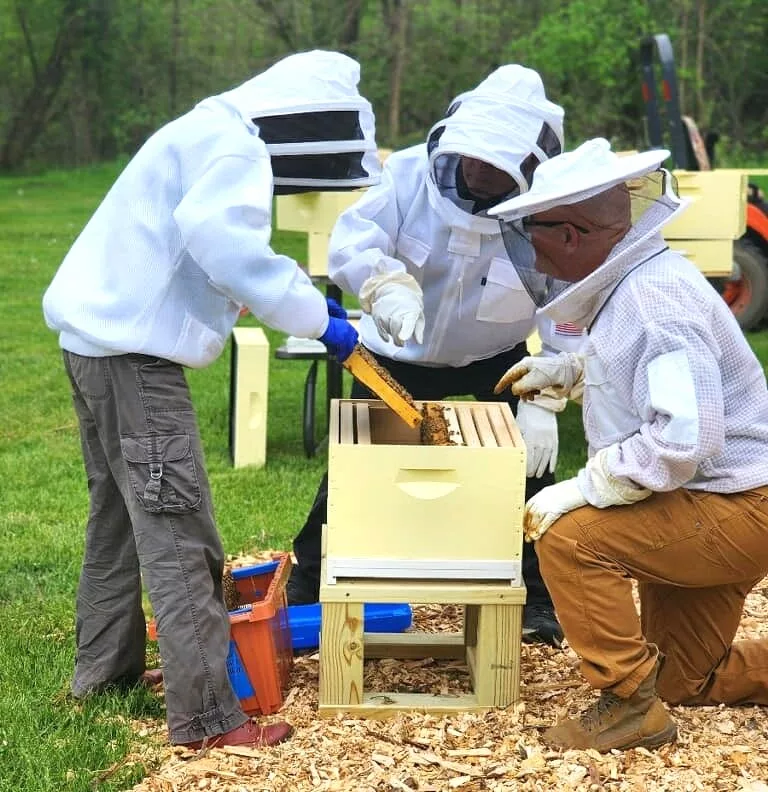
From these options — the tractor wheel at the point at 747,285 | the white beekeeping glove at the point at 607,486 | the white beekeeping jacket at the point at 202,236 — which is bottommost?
the tractor wheel at the point at 747,285

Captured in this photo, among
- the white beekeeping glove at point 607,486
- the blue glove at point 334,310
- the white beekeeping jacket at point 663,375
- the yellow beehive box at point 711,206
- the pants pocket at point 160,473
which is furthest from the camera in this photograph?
the yellow beehive box at point 711,206

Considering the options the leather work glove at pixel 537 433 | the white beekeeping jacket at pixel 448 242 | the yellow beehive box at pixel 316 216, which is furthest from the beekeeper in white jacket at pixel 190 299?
the yellow beehive box at pixel 316 216

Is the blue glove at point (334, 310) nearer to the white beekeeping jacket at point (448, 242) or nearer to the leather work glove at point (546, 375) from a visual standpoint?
the white beekeeping jacket at point (448, 242)

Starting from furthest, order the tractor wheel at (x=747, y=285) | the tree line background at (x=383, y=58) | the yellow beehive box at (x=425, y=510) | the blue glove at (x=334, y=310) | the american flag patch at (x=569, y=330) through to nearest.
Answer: the tree line background at (x=383, y=58), the tractor wheel at (x=747, y=285), the american flag patch at (x=569, y=330), the blue glove at (x=334, y=310), the yellow beehive box at (x=425, y=510)

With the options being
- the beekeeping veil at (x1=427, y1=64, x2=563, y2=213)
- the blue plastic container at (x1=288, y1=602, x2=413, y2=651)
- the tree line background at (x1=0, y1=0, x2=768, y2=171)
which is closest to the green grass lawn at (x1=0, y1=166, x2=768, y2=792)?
the blue plastic container at (x1=288, y1=602, x2=413, y2=651)

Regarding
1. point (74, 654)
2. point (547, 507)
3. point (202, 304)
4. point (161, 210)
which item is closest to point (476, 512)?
point (547, 507)

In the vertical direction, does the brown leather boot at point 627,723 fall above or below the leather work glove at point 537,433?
below

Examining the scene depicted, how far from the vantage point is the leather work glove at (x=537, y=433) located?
371 cm

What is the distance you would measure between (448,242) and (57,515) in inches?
98.9

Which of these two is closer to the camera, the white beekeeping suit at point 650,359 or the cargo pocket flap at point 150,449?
the white beekeeping suit at point 650,359

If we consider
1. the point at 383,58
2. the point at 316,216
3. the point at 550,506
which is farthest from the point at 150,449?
the point at 383,58

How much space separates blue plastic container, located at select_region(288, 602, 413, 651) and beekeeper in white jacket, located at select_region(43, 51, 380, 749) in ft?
1.93

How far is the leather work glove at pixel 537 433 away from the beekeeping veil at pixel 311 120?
3.19 feet

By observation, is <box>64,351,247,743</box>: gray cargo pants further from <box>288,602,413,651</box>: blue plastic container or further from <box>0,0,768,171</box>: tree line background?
<box>0,0,768,171</box>: tree line background
